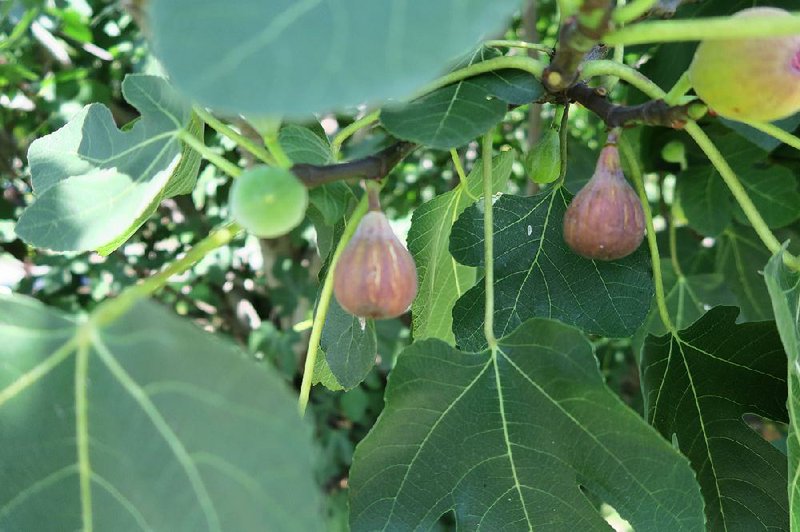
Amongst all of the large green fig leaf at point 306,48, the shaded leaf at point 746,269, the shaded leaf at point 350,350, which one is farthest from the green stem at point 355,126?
the shaded leaf at point 746,269

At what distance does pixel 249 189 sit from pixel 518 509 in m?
0.33

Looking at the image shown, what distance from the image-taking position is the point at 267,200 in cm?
45

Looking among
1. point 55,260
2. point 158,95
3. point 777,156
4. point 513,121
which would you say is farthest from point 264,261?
point 158,95

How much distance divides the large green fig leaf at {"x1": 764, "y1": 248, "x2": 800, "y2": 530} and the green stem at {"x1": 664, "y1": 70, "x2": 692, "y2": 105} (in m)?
0.13

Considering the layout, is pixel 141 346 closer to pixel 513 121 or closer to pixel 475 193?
pixel 475 193

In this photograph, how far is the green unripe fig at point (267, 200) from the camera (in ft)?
1.48

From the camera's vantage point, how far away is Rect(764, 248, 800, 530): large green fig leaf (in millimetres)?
509

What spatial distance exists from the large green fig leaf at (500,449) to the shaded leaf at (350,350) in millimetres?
142

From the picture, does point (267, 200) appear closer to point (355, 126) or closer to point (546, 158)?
point (355, 126)

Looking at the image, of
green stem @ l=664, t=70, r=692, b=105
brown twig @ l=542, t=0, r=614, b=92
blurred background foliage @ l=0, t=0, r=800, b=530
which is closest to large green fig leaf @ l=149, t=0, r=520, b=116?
brown twig @ l=542, t=0, r=614, b=92

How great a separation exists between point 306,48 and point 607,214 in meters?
0.34

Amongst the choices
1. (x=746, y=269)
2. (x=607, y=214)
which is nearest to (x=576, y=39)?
(x=607, y=214)

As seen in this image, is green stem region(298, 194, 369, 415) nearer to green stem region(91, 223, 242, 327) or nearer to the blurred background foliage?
green stem region(91, 223, 242, 327)

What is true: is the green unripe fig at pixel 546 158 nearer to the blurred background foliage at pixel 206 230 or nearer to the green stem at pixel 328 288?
the green stem at pixel 328 288
